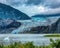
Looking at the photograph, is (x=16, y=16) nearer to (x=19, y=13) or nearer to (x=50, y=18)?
(x=19, y=13)

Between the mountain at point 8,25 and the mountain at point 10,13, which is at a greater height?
the mountain at point 10,13

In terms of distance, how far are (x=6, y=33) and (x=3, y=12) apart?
1.05 meters

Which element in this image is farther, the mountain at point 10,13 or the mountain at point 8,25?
the mountain at point 8,25

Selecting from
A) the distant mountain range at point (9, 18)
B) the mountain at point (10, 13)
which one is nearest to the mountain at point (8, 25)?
the distant mountain range at point (9, 18)

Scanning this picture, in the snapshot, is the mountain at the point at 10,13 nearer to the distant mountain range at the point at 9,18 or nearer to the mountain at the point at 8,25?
the distant mountain range at the point at 9,18

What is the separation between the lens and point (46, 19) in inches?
393

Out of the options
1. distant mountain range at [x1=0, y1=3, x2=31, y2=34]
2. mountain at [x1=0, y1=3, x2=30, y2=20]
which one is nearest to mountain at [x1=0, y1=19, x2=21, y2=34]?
distant mountain range at [x1=0, y1=3, x2=31, y2=34]

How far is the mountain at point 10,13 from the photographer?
942 cm

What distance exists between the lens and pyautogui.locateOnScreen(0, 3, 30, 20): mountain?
371 inches

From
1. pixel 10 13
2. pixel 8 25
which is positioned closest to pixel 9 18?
pixel 10 13

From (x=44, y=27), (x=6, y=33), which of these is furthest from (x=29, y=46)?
(x=44, y=27)

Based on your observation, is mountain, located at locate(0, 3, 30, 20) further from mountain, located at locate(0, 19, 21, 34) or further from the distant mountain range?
mountain, located at locate(0, 19, 21, 34)

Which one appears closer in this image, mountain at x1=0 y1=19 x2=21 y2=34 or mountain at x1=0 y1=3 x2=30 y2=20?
mountain at x1=0 y1=3 x2=30 y2=20

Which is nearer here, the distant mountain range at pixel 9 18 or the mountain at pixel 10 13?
the mountain at pixel 10 13
